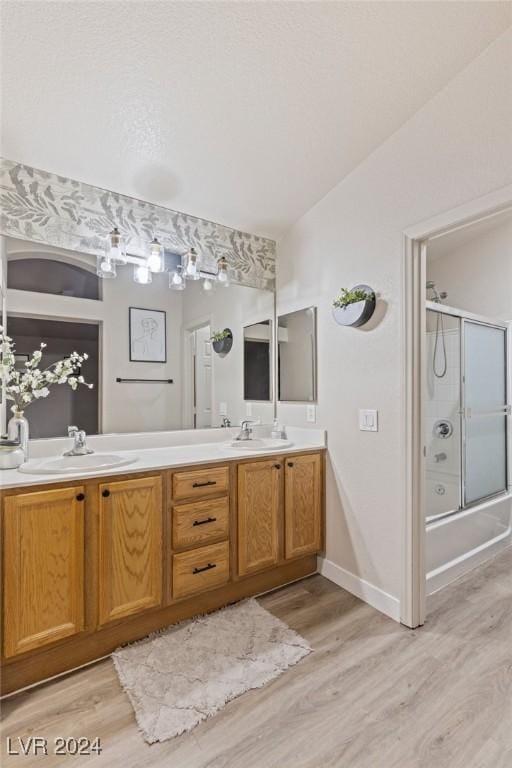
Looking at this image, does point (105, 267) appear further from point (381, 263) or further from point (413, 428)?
point (413, 428)

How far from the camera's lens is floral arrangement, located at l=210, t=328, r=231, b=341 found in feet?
8.68

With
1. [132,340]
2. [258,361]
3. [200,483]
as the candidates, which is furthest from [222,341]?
[200,483]

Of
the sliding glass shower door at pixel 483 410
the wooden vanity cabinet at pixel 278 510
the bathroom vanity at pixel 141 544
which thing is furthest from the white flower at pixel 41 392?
the sliding glass shower door at pixel 483 410

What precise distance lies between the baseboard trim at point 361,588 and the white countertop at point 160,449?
0.77 meters

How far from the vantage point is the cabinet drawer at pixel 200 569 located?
6.03ft

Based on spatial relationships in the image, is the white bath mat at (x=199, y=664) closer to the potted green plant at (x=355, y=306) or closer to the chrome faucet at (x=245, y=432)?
the chrome faucet at (x=245, y=432)

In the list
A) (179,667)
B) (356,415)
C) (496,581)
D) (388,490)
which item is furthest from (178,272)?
(496,581)

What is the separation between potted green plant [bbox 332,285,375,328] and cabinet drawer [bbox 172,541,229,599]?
1.43m

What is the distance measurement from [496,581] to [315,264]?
7.72ft

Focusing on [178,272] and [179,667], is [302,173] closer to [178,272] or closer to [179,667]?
[178,272]

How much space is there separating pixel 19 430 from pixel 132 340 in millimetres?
799

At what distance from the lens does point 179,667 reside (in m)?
1.59

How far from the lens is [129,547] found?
1.69 metres

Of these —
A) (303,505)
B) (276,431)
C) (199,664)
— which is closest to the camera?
(199,664)
